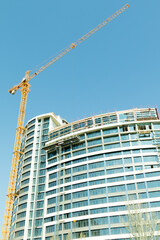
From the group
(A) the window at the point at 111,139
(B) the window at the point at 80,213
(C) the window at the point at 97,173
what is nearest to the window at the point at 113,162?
(C) the window at the point at 97,173

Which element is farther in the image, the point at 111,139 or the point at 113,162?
the point at 111,139

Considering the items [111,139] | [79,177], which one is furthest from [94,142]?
[79,177]

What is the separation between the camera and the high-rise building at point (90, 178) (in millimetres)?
62062

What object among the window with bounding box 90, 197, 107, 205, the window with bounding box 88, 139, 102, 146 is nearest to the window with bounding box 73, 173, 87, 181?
the window with bounding box 90, 197, 107, 205

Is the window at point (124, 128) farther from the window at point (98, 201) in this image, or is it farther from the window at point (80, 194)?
the window at point (80, 194)

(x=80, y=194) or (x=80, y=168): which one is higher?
(x=80, y=168)

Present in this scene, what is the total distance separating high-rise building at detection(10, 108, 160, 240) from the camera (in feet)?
204

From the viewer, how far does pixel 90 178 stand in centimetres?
6894

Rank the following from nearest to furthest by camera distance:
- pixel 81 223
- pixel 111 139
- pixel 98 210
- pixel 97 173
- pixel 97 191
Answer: pixel 98 210
pixel 81 223
pixel 97 191
pixel 97 173
pixel 111 139

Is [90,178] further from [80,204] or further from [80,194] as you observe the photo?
[80,204]

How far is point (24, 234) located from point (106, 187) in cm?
2800

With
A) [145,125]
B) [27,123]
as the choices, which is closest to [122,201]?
[145,125]

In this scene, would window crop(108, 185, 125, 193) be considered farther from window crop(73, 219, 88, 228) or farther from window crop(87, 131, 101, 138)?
window crop(87, 131, 101, 138)

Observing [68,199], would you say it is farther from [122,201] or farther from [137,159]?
[137,159]
